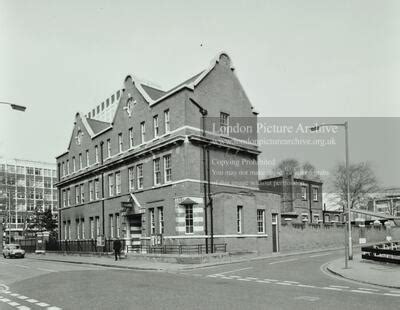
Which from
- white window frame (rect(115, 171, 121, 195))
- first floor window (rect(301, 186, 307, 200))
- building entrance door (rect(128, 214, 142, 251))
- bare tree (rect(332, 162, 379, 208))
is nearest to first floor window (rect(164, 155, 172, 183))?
building entrance door (rect(128, 214, 142, 251))

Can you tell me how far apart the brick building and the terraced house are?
20.7m

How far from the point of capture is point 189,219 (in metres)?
34.1

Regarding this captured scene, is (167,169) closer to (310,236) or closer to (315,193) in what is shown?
(310,236)

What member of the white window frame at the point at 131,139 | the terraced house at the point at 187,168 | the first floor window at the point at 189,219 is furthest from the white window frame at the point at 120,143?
the first floor window at the point at 189,219

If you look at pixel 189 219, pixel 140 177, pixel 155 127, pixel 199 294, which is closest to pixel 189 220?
pixel 189 219

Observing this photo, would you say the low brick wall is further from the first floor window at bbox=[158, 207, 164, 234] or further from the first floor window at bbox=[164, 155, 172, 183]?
the first floor window at bbox=[164, 155, 172, 183]

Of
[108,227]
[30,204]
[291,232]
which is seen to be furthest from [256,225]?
[30,204]

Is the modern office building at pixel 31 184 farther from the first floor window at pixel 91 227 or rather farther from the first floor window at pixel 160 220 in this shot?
the first floor window at pixel 160 220

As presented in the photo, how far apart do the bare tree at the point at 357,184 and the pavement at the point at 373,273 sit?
53.1 m

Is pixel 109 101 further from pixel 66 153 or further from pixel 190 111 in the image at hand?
pixel 190 111

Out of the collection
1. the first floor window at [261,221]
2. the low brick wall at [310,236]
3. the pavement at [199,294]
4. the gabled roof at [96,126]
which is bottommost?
the low brick wall at [310,236]

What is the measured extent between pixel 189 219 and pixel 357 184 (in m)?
49.8

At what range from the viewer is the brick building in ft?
199

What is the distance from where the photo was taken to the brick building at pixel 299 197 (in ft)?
199
